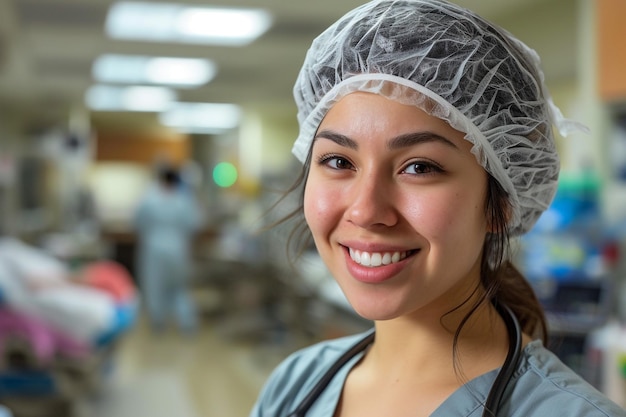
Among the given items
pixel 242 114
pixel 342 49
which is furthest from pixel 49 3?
pixel 242 114

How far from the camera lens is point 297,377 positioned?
1203mm

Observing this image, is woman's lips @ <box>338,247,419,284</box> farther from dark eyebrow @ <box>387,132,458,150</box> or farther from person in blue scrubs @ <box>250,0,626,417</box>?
dark eyebrow @ <box>387,132,458,150</box>

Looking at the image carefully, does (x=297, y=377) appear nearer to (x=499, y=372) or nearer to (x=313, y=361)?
(x=313, y=361)

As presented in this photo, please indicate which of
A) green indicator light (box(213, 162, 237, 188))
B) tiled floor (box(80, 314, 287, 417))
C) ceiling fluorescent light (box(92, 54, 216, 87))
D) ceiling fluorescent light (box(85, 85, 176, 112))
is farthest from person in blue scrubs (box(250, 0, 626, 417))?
green indicator light (box(213, 162, 237, 188))

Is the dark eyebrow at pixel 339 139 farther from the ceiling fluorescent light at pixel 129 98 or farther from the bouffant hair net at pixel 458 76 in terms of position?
the ceiling fluorescent light at pixel 129 98

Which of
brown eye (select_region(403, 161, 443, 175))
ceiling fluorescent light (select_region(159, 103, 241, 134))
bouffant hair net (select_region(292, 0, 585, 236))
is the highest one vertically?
bouffant hair net (select_region(292, 0, 585, 236))

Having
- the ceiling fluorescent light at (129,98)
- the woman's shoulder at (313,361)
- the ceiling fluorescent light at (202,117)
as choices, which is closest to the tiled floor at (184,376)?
the woman's shoulder at (313,361)

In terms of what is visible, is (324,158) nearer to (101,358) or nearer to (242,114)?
(101,358)

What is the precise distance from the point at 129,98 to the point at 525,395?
964 centimetres

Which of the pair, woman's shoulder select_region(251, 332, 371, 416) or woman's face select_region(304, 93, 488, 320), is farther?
A: woman's shoulder select_region(251, 332, 371, 416)

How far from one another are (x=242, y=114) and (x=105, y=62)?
373 centimetres

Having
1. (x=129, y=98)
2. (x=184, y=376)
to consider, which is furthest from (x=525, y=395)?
(x=129, y=98)

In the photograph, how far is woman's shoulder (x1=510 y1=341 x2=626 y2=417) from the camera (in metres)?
0.84

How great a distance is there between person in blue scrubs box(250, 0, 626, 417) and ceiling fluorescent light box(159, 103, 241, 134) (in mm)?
9453
